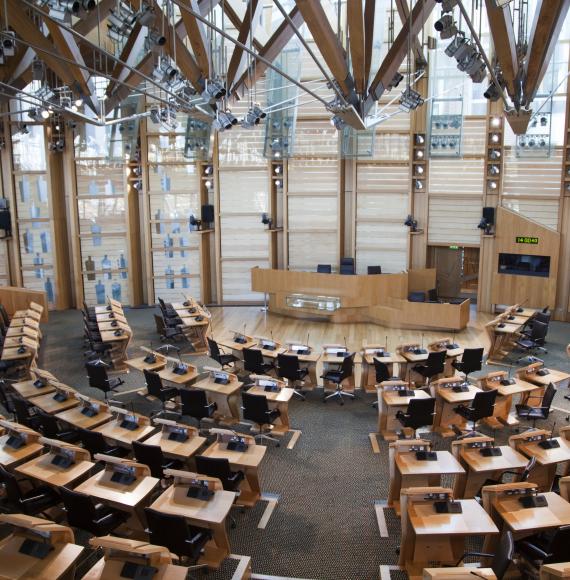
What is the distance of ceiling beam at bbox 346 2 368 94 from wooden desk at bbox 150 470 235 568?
635 cm

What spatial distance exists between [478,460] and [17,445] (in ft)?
20.0

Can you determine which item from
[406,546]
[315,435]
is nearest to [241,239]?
[315,435]

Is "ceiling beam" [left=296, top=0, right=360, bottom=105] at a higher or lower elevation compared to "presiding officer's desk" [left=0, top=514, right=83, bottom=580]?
higher

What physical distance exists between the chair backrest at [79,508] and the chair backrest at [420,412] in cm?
501

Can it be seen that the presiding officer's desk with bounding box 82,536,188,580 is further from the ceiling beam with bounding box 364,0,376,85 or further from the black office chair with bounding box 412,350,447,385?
the ceiling beam with bounding box 364,0,376,85

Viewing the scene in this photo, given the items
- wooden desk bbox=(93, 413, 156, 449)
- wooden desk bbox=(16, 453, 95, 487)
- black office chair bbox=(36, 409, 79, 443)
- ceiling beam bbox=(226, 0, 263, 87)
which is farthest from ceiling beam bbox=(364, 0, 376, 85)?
wooden desk bbox=(16, 453, 95, 487)

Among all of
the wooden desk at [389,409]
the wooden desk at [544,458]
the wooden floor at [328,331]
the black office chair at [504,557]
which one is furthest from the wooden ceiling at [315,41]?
the wooden floor at [328,331]

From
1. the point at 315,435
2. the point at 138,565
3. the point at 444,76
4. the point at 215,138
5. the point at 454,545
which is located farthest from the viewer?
the point at 215,138

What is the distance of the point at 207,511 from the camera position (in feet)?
22.5

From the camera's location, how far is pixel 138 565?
231 inches

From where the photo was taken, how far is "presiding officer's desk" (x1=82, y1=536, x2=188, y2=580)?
227 inches

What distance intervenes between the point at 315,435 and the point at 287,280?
9.05 meters

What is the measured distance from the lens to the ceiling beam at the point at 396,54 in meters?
10.6

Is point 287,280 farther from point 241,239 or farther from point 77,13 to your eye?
point 77,13
